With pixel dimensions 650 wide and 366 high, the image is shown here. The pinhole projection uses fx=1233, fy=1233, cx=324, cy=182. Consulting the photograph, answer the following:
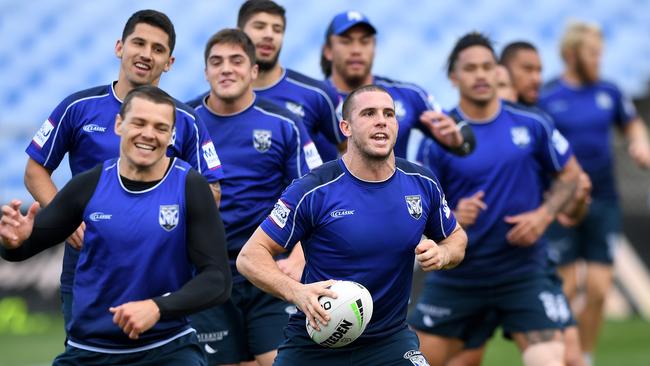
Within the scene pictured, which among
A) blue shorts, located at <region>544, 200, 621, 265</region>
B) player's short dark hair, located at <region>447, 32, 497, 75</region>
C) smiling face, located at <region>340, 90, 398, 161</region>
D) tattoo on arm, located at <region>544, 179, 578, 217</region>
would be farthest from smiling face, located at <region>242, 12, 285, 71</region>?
blue shorts, located at <region>544, 200, 621, 265</region>

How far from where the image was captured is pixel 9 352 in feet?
44.3

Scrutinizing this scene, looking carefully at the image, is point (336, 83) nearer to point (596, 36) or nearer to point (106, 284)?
point (106, 284)

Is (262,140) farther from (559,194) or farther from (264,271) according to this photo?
(559,194)

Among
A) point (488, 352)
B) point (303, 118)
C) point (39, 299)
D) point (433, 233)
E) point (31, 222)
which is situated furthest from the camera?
point (39, 299)

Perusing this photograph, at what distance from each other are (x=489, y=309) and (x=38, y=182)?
11.3 ft

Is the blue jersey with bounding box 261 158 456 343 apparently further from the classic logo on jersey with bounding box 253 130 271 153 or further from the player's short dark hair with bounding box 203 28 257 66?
the player's short dark hair with bounding box 203 28 257 66

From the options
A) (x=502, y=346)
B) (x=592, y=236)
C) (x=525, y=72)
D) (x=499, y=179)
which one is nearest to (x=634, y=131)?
(x=592, y=236)

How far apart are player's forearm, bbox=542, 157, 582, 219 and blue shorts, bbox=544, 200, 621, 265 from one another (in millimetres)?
2936

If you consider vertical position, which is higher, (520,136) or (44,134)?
(44,134)

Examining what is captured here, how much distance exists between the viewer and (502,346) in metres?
13.8

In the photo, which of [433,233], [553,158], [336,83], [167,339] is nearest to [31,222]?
[167,339]

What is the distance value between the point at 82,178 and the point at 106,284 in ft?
1.75

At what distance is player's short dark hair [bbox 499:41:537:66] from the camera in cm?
1026

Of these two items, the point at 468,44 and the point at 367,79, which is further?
the point at 468,44
